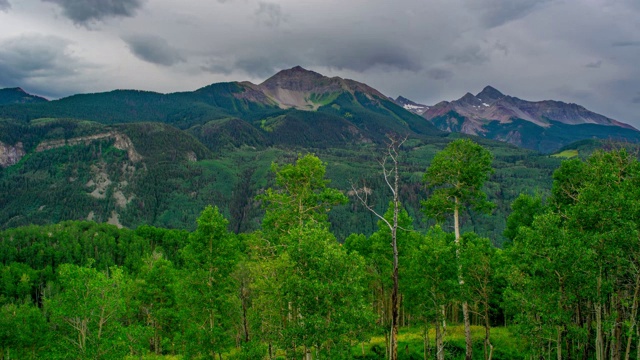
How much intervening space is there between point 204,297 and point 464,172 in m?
26.0

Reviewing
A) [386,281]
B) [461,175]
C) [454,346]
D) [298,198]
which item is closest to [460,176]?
[461,175]

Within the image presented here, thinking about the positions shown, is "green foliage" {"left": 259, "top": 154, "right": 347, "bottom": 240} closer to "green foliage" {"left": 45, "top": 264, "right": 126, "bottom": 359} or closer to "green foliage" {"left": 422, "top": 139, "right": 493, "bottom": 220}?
"green foliage" {"left": 422, "top": 139, "right": 493, "bottom": 220}

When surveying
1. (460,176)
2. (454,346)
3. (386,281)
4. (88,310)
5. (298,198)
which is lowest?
(454,346)

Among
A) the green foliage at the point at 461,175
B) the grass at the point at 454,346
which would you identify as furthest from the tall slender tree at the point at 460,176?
the grass at the point at 454,346

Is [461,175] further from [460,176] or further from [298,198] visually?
[298,198]

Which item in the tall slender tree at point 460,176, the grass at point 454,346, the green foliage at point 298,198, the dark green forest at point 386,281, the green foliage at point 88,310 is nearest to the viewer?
the dark green forest at point 386,281

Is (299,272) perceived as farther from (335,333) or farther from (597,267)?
(597,267)

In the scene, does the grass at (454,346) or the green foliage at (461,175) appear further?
the grass at (454,346)

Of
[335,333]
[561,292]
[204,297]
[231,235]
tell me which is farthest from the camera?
[231,235]

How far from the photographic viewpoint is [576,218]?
958 inches

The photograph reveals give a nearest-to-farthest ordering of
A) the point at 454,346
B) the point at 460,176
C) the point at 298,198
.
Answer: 1. the point at 298,198
2. the point at 460,176
3. the point at 454,346

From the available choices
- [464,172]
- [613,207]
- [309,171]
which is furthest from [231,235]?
[613,207]

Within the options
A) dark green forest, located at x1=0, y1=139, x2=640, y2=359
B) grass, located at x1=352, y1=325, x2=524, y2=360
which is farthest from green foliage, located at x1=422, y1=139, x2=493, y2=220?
grass, located at x1=352, y1=325, x2=524, y2=360

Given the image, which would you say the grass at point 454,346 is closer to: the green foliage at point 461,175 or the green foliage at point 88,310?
the green foliage at point 461,175
